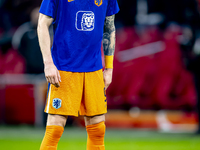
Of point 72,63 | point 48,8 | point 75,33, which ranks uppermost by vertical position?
point 48,8

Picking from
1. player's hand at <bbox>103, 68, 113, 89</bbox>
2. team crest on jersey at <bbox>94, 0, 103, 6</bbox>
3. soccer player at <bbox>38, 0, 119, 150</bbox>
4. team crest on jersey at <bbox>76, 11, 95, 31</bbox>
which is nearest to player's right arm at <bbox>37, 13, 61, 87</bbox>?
soccer player at <bbox>38, 0, 119, 150</bbox>

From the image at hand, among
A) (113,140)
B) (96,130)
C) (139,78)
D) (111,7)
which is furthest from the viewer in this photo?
(139,78)

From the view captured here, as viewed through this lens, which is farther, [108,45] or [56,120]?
[108,45]

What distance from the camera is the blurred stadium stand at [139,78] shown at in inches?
290

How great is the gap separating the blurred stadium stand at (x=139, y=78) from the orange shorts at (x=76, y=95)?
3506 millimetres

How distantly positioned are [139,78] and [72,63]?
4.76 meters

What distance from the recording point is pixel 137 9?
9539 millimetres

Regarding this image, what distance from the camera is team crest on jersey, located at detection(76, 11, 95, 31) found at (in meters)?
3.18

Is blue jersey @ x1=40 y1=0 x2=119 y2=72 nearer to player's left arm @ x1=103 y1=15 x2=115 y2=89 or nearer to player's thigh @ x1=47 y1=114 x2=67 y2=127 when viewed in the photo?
player's left arm @ x1=103 y1=15 x2=115 y2=89

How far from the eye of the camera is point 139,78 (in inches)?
310

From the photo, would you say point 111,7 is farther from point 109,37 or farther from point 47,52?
point 47,52

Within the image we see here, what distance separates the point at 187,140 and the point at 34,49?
11.1ft

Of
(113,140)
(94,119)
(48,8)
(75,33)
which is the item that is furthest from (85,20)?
(113,140)

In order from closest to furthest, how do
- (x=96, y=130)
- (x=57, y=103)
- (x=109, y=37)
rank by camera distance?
(x=57, y=103)
(x=96, y=130)
(x=109, y=37)
